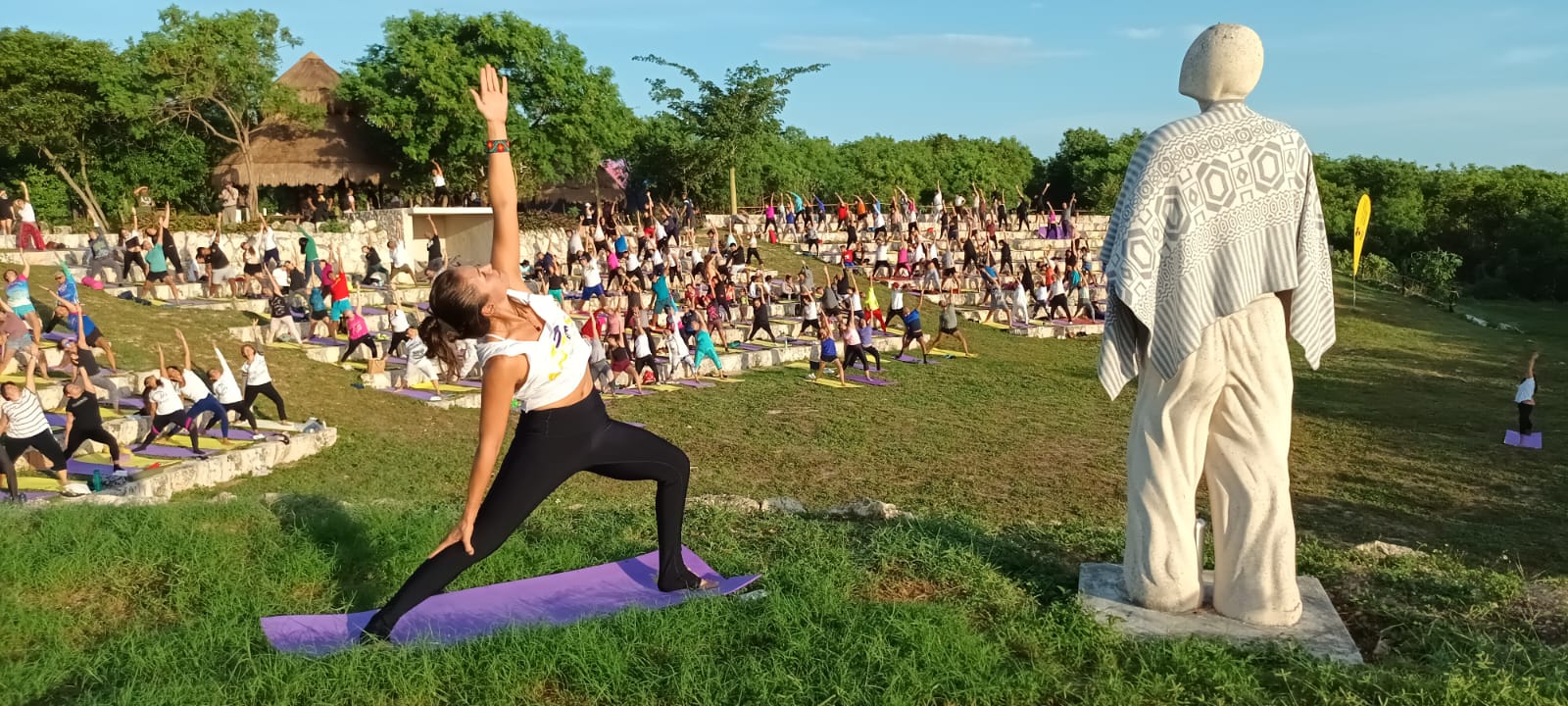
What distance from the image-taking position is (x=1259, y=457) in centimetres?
394

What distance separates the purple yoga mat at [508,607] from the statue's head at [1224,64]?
2.70m

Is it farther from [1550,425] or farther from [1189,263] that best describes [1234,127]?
[1550,425]

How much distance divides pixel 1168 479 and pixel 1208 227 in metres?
0.97

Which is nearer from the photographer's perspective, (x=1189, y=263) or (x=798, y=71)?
(x=1189, y=263)

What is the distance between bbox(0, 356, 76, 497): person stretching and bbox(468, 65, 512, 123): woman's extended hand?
22.7 ft

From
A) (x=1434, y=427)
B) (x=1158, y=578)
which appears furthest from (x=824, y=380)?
(x=1158, y=578)

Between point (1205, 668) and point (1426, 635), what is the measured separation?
45.0 inches

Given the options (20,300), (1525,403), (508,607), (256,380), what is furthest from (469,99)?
(508,607)

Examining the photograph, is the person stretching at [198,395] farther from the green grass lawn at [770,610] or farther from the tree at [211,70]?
the tree at [211,70]

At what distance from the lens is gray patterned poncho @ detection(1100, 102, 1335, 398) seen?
12.7ft

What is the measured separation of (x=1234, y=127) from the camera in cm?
392

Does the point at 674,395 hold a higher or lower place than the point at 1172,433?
lower

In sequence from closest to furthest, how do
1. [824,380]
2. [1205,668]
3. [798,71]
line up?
1. [1205,668]
2. [824,380]
3. [798,71]

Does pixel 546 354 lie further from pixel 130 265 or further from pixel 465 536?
pixel 130 265
